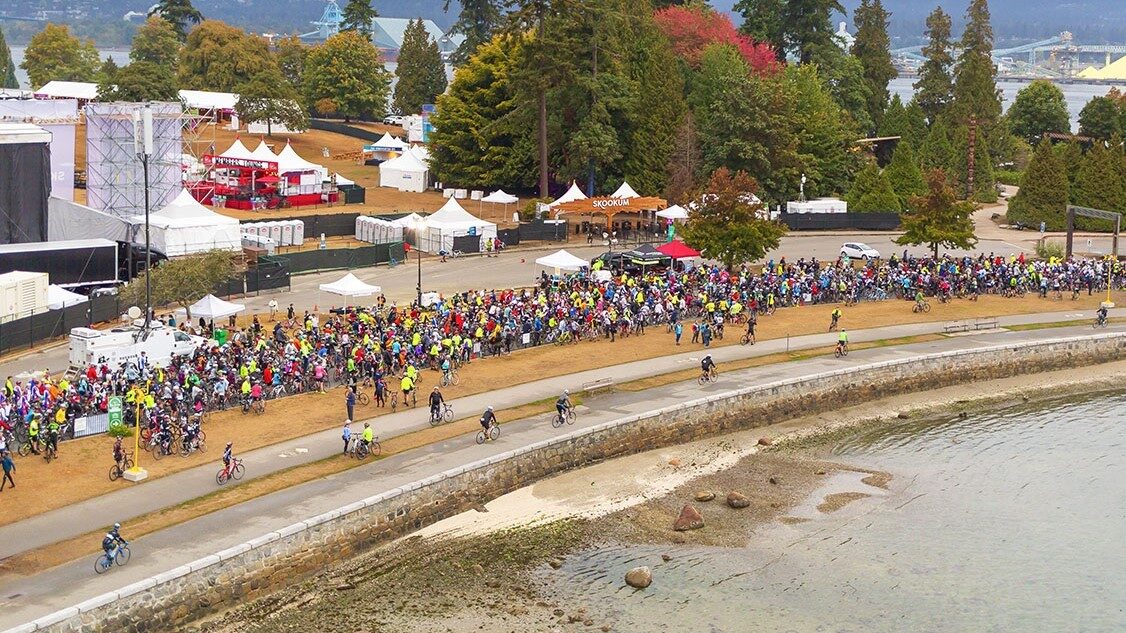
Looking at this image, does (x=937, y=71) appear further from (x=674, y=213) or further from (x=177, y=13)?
(x=177, y=13)

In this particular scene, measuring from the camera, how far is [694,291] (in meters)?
61.0

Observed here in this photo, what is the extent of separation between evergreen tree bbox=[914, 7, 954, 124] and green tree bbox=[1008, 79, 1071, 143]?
69.0 ft

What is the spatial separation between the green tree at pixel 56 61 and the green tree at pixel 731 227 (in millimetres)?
107780

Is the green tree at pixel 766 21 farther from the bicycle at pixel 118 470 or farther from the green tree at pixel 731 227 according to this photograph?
the bicycle at pixel 118 470

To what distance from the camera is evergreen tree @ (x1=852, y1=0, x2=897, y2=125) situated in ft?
401

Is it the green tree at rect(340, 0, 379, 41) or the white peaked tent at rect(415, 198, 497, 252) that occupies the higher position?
the green tree at rect(340, 0, 379, 41)

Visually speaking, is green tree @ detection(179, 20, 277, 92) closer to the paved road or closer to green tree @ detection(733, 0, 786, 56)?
green tree @ detection(733, 0, 786, 56)

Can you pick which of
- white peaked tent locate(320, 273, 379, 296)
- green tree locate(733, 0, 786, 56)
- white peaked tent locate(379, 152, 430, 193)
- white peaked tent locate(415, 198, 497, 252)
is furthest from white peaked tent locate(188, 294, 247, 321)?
green tree locate(733, 0, 786, 56)

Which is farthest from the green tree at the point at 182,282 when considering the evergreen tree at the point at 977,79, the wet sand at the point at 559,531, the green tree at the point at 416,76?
the green tree at the point at 416,76

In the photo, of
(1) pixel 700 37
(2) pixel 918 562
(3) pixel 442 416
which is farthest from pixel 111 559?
(1) pixel 700 37

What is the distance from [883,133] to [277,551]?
3606 inches

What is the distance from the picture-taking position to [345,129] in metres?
131

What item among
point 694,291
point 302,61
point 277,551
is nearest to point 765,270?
point 694,291

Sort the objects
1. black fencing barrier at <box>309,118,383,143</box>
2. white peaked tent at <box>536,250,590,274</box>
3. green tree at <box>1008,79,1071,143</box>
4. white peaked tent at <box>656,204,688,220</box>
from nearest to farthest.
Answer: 1. white peaked tent at <box>536,250,590,274</box>
2. white peaked tent at <box>656,204,688,220</box>
3. black fencing barrier at <box>309,118,383,143</box>
4. green tree at <box>1008,79,1071,143</box>
